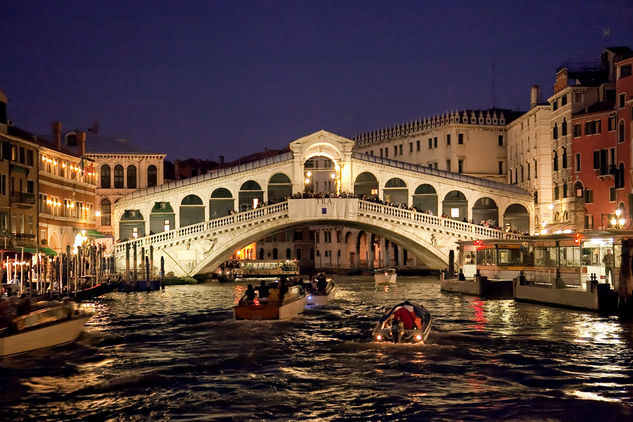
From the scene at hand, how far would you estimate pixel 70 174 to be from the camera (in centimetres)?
4678

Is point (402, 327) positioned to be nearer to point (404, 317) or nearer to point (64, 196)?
point (404, 317)

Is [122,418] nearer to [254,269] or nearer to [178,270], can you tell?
[178,270]

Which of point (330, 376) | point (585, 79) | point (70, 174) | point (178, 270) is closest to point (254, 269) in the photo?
point (178, 270)

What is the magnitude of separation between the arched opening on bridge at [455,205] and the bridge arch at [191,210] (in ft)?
46.4

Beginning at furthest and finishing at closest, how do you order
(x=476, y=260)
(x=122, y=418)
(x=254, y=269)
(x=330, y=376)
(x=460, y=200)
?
(x=254, y=269)
(x=460, y=200)
(x=476, y=260)
(x=330, y=376)
(x=122, y=418)

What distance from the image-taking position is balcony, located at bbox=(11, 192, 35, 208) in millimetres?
37281

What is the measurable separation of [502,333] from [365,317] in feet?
17.8

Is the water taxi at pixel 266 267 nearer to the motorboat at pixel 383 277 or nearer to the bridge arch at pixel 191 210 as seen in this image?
the bridge arch at pixel 191 210

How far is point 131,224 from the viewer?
4991cm

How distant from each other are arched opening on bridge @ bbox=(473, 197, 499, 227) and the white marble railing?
4365 mm

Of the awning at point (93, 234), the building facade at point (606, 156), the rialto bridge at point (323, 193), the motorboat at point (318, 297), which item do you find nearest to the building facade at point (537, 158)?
the rialto bridge at point (323, 193)

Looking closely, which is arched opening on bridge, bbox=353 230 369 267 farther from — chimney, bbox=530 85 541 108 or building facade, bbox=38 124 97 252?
building facade, bbox=38 124 97 252

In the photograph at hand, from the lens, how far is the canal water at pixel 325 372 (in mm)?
13562

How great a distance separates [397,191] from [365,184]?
190 centimetres
